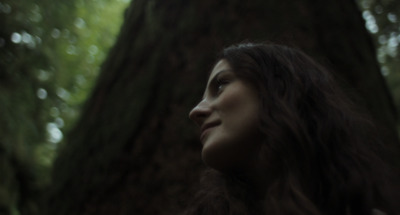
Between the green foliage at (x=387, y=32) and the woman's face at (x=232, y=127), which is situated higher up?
the woman's face at (x=232, y=127)

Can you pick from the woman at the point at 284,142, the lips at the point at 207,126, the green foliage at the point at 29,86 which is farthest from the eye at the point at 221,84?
the green foliage at the point at 29,86

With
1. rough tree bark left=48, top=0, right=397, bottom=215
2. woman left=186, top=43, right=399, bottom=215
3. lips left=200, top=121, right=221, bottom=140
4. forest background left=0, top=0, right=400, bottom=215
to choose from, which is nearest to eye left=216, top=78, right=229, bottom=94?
woman left=186, top=43, right=399, bottom=215

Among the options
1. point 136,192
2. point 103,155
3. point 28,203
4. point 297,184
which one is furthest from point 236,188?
point 28,203

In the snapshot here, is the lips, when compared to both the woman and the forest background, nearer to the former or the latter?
the woman

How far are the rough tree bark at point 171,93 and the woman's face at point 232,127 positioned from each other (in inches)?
54.8

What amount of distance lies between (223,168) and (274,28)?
82.2 inches

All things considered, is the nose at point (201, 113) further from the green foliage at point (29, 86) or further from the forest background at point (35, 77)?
the green foliage at point (29, 86)

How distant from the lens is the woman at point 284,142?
1.48 meters

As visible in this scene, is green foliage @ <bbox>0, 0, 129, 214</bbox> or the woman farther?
green foliage @ <bbox>0, 0, 129, 214</bbox>

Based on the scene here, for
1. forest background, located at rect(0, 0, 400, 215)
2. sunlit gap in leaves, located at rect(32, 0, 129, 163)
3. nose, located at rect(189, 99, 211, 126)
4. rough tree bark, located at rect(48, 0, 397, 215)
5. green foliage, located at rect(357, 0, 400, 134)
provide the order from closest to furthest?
nose, located at rect(189, 99, 211, 126)
rough tree bark, located at rect(48, 0, 397, 215)
forest background, located at rect(0, 0, 400, 215)
green foliage, located at rect(357, 0, 400, 134)
sunlit gap in leaves, located at rect(32, 0, 129, 163)

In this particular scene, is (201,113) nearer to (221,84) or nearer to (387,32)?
(221,84)

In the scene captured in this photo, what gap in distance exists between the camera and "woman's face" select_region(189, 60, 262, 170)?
1.62m

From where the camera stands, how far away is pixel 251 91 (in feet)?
5.59

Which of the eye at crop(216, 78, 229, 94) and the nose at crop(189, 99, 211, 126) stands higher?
the eye at crop(216, 78, 229, 94)
